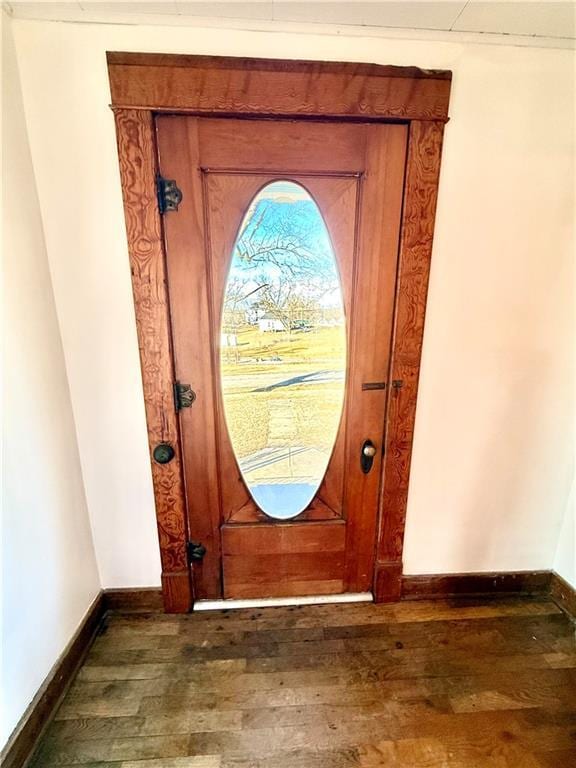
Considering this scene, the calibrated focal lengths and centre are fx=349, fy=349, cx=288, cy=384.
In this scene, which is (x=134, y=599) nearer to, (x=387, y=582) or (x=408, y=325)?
(x=387, y=582)

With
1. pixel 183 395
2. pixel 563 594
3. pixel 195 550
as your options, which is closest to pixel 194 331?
pixel 183 395

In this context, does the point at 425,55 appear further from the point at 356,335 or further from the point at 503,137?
the point at 356,335

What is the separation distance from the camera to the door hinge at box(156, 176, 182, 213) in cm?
119

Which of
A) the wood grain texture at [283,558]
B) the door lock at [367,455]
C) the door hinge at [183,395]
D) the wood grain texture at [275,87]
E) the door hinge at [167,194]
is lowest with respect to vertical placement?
the wood grain texture at [283,558]

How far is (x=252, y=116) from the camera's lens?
→ 1154 millimetres

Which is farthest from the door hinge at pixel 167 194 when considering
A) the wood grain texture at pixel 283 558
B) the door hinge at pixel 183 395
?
the wood grain texture at pixel 283 558

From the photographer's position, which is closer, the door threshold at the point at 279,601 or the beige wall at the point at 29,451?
the beige wall at the point at 29,451

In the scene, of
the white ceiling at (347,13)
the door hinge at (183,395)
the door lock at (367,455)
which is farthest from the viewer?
the door lock at (367,455)

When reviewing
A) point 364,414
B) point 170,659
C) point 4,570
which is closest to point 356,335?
point 364,414

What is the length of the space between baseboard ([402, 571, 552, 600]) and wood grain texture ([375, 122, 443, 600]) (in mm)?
103

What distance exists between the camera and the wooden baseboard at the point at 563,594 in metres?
1.61

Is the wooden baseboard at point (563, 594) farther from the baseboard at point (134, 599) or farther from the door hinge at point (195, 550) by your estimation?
the baseboard at point (134, 599)

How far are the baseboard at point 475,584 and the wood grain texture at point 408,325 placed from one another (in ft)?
0.34

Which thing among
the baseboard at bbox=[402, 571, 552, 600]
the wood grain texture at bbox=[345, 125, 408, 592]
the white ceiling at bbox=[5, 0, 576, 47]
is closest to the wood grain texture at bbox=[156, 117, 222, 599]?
the white ceiling at bbox=[5, 0, 576, 47]
